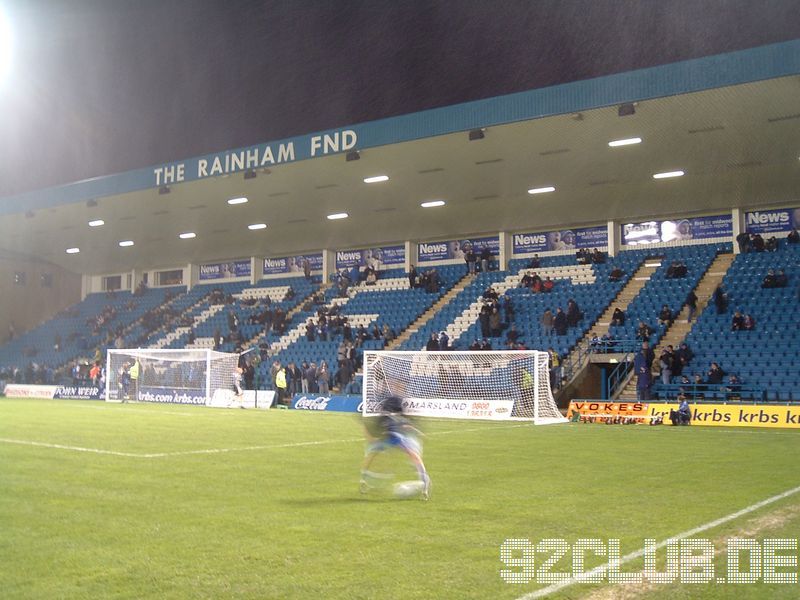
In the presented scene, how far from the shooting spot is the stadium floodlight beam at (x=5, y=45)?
909 inches

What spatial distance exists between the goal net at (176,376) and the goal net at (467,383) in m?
8.07

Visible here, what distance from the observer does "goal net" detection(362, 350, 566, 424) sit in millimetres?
24188

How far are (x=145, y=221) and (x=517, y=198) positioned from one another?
18.5 m

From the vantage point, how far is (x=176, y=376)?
3384 cm

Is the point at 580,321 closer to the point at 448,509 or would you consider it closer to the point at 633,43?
the point at 633,43

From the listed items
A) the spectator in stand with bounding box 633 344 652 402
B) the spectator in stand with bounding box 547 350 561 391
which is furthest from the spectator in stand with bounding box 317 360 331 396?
the spectator in stand with bounding box 633 344 652 402

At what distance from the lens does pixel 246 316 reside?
41.7m

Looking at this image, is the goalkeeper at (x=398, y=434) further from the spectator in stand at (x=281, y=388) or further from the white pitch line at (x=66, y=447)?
the spectator in stand at (x=281, y=388)

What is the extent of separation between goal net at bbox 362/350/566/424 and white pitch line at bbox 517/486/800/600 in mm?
13848

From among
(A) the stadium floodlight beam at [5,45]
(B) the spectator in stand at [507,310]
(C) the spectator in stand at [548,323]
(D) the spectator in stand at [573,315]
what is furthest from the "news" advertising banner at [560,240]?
(A) the stadium floodlight beam at [5,45]

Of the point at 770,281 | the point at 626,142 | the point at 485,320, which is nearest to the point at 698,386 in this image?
the point at 770,281

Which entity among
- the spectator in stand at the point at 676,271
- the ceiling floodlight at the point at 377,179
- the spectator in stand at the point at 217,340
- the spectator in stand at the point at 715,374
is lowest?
the spectator in stand at the point at 715,374

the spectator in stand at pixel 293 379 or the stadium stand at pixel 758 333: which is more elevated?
the stadium stand at pixel 758 333

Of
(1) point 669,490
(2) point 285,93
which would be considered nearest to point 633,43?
(2) point 285,93
